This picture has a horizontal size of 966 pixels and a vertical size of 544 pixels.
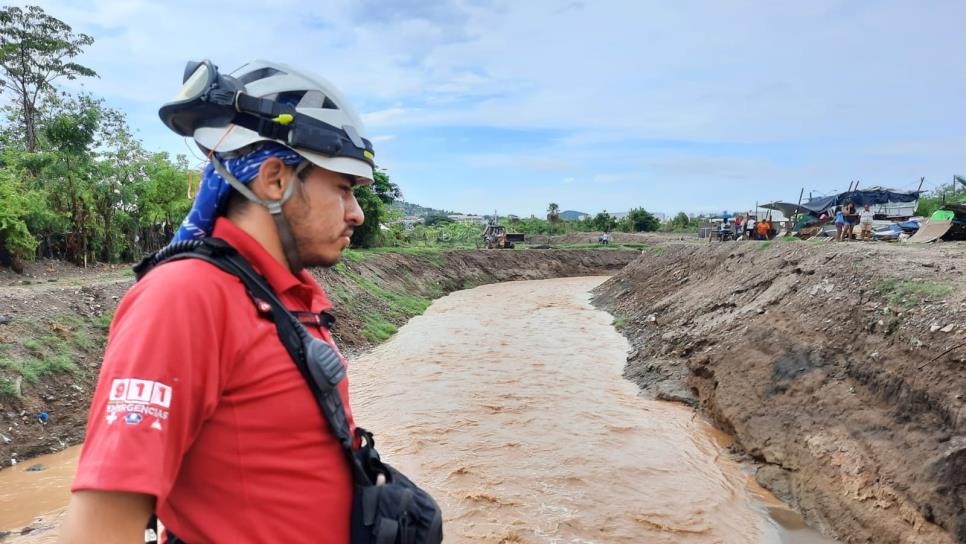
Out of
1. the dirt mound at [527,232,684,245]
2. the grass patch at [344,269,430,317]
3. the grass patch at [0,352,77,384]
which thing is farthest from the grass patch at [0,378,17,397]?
the dirt mound at [527,232,684,245]

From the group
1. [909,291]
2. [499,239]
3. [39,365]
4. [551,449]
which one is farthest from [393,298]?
[499,239]

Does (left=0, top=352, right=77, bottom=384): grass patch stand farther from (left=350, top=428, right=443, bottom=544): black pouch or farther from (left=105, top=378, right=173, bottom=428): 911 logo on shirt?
(left=105, top=378, right=173, bottom=428): 911 logo on shirt

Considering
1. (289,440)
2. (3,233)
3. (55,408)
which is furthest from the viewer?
(3,233)

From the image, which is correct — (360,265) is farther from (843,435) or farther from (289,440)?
(289,440)

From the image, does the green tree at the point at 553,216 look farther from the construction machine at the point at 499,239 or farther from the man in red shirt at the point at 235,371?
the man in red shirt at the point at 235,371

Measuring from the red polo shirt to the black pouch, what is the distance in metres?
0.04

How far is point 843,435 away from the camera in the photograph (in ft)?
17.1

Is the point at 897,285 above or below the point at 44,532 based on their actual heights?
above

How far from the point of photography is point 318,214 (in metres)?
1.36

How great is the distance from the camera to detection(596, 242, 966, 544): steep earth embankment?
4297 mm

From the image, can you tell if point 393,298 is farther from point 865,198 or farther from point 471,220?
point 471,220

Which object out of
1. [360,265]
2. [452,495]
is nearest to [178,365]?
[452,495]

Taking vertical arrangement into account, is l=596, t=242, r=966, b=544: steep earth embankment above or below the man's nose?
below

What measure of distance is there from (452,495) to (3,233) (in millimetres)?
9694
